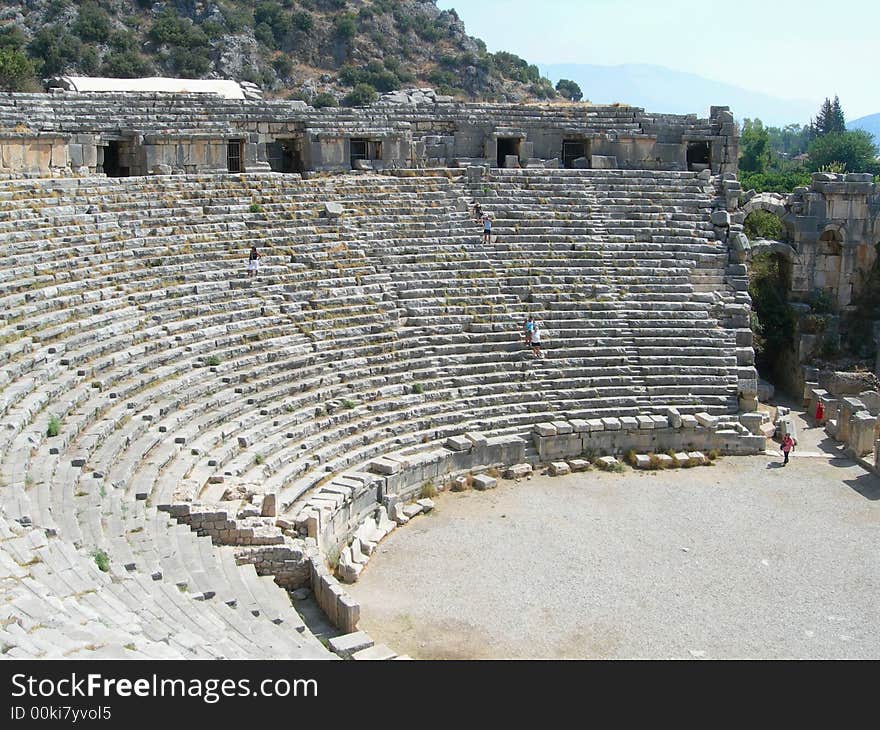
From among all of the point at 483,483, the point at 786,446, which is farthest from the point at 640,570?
the point at 786,446

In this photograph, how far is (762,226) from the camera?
2723 centimetres

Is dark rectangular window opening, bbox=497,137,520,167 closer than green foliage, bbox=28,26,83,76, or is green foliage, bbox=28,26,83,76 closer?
dark rectangular window opening, bbox=497,137,520,167

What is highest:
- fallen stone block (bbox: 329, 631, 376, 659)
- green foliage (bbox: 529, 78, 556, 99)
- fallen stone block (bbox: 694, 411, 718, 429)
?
green foliage (bbox: 529, 78, 556, 99)

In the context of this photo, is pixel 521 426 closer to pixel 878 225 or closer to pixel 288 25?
pixel 878 225

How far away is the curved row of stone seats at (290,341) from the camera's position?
44.0 feet

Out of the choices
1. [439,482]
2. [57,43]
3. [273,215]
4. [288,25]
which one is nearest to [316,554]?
[439,482]

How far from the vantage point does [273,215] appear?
63.9ft

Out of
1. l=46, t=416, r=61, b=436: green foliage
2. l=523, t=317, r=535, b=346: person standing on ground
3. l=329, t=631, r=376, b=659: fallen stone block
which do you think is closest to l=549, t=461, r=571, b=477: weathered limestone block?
l=523, t=317, r=535, b=346: person standing on ground

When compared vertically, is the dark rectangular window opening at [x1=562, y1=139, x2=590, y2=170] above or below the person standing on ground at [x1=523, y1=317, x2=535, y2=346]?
above

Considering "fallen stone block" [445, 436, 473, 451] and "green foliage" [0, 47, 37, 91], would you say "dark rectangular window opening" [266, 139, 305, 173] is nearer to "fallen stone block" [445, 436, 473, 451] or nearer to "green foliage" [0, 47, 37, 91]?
"fallen stone block" [445, 436, 473, 451]

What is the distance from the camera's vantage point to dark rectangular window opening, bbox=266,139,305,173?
21314mm

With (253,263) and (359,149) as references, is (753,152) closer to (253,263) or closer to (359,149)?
(359,149)

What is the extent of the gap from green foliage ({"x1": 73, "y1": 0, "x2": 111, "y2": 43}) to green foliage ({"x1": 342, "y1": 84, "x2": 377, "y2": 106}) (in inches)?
407

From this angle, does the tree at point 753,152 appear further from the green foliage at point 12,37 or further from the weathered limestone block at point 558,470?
the weathered limestone block at point 558,470
